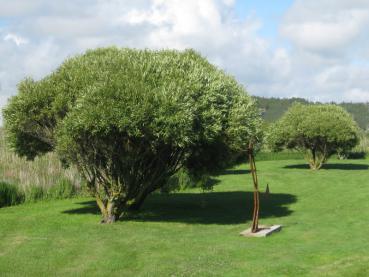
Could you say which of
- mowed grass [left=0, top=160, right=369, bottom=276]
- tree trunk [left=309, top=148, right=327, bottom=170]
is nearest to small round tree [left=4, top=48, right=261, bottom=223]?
mowed grass [left=0, top=160, right=369, bottom=276]

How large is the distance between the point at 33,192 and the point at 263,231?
20148mm

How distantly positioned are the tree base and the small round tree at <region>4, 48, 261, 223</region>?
459 centimetres

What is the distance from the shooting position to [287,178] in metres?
53.3

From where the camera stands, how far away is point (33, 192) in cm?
3812

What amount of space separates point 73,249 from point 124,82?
26.5ft

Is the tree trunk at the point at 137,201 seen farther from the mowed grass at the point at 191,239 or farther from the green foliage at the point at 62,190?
the green foliage at the point at 62,190

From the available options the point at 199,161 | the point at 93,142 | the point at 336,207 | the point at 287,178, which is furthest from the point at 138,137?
the point at 287,178

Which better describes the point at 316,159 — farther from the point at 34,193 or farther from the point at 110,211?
the point at 110,211

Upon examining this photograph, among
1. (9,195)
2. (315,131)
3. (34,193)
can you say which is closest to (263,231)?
(34,193)

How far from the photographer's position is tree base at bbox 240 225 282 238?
→ 76.4ft

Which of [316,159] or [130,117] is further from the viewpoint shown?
[316,159]

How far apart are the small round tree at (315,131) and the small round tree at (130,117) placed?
32604 mm

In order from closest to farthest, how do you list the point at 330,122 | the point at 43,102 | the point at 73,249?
the point at 73,249, the point at 43,102, the point at 330,122

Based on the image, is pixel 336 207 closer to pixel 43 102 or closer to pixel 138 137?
pixel 138 137
